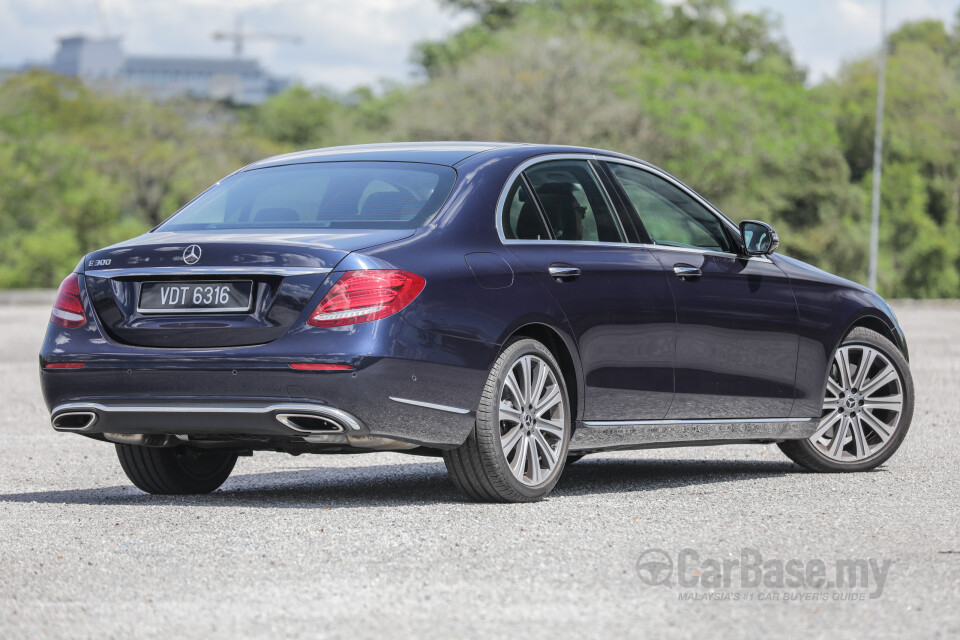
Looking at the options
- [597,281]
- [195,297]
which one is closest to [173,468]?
[195,297]

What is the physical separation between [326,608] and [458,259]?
2277mm

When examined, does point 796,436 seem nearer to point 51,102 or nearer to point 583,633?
point 583,633

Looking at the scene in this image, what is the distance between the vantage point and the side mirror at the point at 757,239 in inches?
324

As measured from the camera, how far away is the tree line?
184ft

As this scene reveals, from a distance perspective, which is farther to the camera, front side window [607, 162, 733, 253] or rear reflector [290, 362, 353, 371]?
front side window [607, 162, 733, 253]

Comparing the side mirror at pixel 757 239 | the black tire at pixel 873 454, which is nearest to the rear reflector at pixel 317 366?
the side mirror at pixel 757 239

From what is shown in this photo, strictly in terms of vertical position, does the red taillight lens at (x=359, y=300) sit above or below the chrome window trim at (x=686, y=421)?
above

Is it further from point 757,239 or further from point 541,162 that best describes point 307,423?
point 757,239

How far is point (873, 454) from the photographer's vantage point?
8648 mm

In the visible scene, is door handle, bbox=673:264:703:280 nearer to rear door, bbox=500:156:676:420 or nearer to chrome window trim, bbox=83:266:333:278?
rear door, bbox=500:156:676:420

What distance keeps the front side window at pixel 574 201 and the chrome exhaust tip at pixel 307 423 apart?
5.11ft

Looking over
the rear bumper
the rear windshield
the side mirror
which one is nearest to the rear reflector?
the rear bumper

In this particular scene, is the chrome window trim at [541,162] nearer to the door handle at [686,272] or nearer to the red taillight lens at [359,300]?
the door handle at [686,272]

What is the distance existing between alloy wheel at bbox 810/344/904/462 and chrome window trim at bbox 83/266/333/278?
3.41 m
